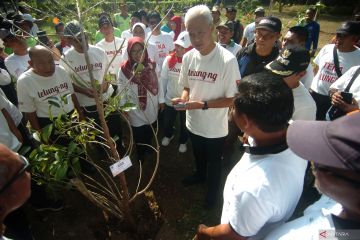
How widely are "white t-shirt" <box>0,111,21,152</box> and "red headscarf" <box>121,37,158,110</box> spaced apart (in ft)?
4.99

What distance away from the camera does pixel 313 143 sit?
939mm

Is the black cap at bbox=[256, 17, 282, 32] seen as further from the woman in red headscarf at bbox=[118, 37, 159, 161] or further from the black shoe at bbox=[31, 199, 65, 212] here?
the black shoe at bbox=[31, 199, 65, 212]

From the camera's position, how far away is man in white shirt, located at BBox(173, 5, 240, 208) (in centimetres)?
252

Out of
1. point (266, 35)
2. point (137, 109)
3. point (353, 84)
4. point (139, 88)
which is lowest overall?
point (137, 109)

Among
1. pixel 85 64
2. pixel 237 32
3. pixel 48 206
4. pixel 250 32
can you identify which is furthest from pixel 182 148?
pixel 237 32

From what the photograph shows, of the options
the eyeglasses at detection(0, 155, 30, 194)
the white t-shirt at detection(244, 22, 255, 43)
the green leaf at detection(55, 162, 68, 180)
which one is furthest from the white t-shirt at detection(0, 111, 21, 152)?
the white t-shirt at detection(244, 22, 255, 43)

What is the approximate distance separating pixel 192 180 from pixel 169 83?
5.25ft

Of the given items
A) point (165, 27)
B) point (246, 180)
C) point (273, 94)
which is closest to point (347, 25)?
point (273, 94)

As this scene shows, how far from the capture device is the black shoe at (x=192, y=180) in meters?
3.52

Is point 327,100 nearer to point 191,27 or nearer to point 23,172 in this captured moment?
point 191,27

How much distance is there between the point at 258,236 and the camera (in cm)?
140

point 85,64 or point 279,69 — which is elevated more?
point 279,69

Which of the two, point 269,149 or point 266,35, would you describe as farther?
point 266,35

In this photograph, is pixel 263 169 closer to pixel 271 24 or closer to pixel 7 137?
Answer: pixel 271 24
